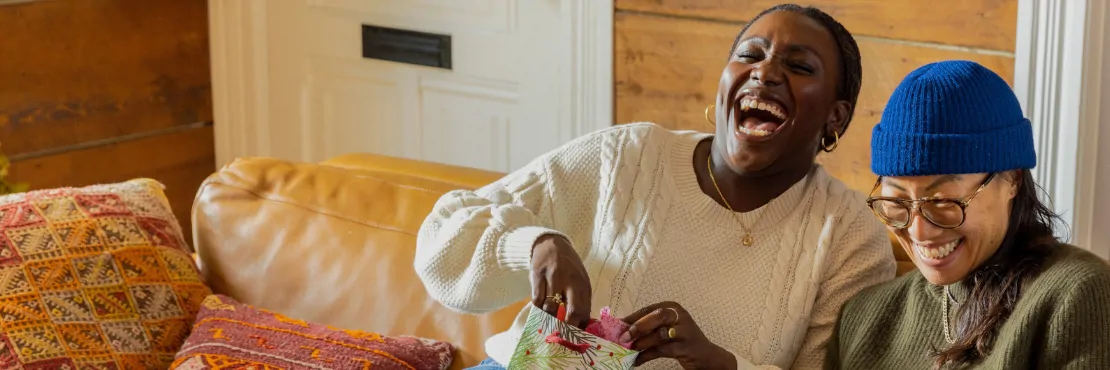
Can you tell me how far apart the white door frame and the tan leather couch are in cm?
109

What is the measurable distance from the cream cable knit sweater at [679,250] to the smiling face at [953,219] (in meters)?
0.32

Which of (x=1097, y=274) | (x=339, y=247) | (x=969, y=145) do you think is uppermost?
(x=969, y=145)

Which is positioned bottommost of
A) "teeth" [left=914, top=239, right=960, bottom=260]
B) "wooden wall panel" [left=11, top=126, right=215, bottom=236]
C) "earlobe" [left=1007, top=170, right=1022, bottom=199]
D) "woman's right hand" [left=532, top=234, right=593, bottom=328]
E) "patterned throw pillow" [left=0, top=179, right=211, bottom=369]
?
"wooden wall panel" [left=11, top=126, right=215, bottom=236]

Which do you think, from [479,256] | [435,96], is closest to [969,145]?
[479,256]

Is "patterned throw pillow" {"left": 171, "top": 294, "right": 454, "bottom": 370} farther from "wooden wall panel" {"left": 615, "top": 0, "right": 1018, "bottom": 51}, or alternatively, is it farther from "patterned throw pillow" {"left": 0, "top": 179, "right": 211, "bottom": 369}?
"wooden wall panel" {"left": 615, "top": 0, "right": 1018, "bottom": 51}

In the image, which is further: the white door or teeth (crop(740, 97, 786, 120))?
the white door

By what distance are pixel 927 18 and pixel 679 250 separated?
115 cm

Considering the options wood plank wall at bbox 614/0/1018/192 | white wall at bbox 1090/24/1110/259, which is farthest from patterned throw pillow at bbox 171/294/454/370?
white wall at bbox 1090/24/1110/259

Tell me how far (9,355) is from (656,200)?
989mm

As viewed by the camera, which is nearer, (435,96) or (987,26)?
(987,26)

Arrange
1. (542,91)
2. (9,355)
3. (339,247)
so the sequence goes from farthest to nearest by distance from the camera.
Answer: (542,91)
(339,247)
(9,355)

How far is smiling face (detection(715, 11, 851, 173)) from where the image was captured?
69.7 inches

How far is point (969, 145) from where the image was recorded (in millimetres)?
1414

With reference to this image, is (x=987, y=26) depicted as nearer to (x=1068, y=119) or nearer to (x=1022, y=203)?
(x=1068, y=119)
